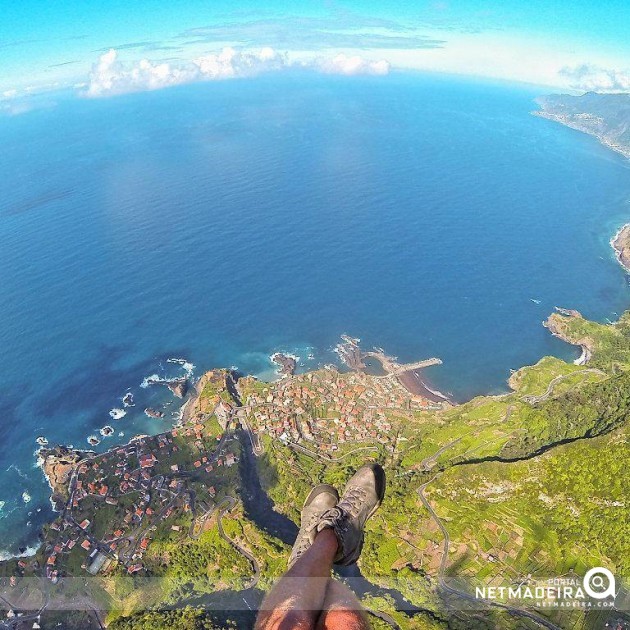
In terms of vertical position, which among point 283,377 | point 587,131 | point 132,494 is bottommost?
point 132,494

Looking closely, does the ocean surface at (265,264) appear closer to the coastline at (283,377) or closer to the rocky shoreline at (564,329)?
the coastline at (283,377)

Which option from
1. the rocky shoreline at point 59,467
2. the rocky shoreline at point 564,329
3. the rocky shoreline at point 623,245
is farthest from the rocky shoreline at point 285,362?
the rocky shoreline at point 623,245

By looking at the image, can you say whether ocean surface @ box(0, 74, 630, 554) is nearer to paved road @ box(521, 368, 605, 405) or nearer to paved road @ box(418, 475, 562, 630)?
paved road @ box(521, 368, 605, 405)

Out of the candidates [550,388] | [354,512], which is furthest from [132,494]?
[550,388]

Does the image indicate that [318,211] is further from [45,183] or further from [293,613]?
[293,613]

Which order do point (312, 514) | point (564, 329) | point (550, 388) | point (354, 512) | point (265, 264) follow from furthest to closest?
point (265, 264) → point (564, 329) → point (550, 388) → point (312, 514) → point (354, 512)

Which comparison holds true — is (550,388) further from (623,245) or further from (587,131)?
(587,131)
